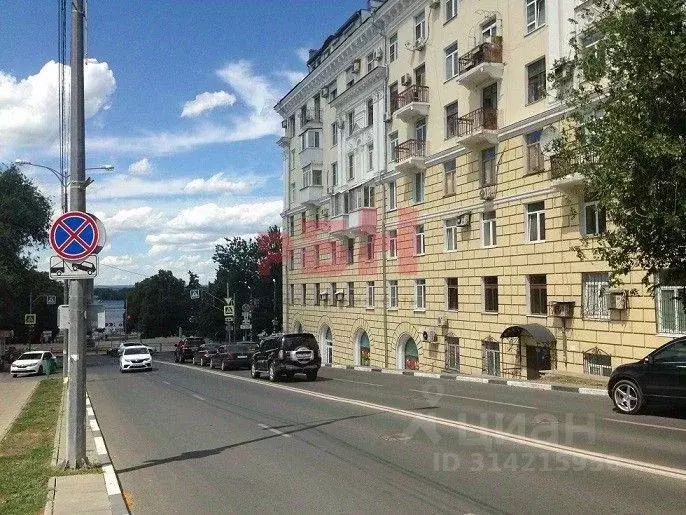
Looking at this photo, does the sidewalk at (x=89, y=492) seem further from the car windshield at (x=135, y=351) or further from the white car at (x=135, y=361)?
the car windshield at (x=135, y=351)

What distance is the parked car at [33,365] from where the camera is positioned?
3741 centimetres

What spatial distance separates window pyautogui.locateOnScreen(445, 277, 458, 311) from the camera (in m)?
30.3

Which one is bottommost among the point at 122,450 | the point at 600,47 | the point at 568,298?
the point at 122,450

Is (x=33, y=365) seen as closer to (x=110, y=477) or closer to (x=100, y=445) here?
(x=100, y=445)

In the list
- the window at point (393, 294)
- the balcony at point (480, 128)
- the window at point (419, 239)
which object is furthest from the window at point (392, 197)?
the balcony at point (480, 128)

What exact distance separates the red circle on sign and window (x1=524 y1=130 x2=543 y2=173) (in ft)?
60.8

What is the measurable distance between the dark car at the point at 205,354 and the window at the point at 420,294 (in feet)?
36.1

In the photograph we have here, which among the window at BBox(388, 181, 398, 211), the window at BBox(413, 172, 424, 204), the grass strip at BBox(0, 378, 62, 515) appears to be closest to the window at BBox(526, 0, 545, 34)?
the window at BBox(413, 172, 424, 204)

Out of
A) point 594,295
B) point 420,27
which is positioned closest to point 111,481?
point 594,295

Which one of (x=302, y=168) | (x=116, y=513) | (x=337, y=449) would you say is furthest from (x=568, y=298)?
(x=302, y=168)

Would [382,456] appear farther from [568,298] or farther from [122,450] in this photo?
[568,298]

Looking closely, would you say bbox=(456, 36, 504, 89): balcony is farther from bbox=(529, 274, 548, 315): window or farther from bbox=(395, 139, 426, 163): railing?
bbox=(529, 274, 548, 315): window

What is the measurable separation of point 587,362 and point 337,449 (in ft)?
49.3

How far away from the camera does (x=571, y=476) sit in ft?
25.7
